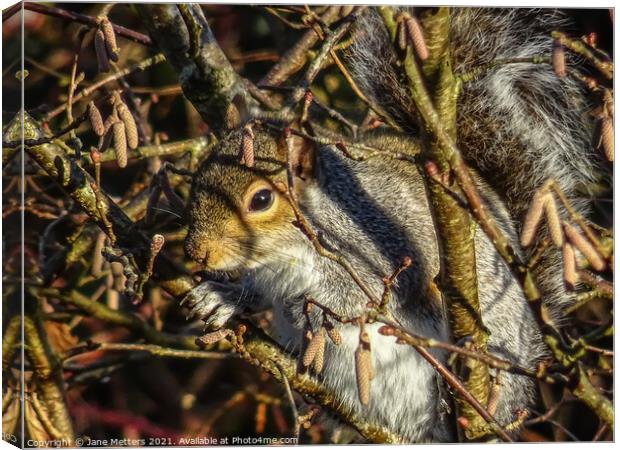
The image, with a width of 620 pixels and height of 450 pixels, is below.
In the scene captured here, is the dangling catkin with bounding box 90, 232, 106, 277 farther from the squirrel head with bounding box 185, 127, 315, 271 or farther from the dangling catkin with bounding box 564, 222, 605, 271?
the dangling catkin with bounding box 564, 222, 605, 271

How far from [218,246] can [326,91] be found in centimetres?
114

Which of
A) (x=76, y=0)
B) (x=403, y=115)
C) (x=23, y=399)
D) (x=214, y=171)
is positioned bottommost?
(x=23, y=399)

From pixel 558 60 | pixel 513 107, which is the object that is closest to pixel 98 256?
pixel 513 107

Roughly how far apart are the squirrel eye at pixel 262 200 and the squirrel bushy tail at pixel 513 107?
47 centimetres

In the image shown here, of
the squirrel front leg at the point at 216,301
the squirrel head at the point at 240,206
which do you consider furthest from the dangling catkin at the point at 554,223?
the squirrel front leg at the point at 216,301

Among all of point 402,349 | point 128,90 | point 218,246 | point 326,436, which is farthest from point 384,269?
point 128,90

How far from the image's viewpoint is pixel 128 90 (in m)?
2.52

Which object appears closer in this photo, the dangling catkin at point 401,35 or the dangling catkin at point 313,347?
the dangling catkin at point 401,35

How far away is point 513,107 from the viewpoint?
7.97 ft

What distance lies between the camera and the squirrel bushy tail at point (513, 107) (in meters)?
2.38

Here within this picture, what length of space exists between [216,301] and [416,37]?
100cm

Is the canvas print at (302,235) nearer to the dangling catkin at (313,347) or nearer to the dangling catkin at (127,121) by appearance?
the dangling catkin at (127,121)

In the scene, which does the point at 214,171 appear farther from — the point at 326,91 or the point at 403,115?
the point at 326,91

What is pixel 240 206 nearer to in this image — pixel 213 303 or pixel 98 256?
pixel 213 303
